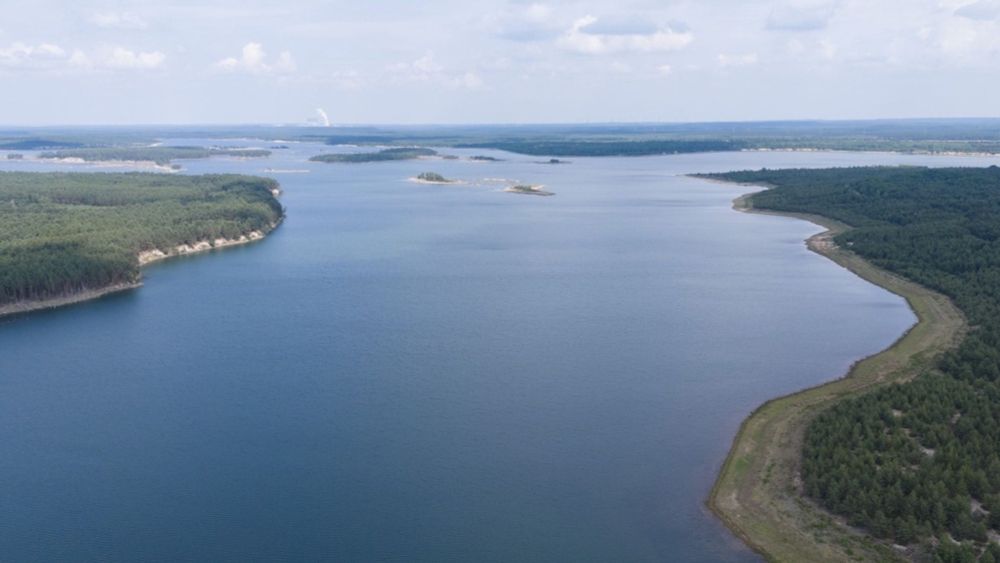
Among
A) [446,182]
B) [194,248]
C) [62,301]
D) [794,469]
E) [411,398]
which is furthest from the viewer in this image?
[446,182]

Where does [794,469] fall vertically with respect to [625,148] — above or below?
below

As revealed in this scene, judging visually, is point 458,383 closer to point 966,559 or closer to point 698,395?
point 698,395

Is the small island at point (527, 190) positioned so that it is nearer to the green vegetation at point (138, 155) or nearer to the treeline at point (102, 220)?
the treeline at point (102, 220)

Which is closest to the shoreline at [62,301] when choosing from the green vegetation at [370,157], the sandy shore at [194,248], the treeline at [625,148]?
the sandy shore at [194,248]

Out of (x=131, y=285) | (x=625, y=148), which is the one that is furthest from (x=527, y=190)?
(x=625, y=148)

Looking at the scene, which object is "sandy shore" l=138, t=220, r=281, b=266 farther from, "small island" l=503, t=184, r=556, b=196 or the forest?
the forest

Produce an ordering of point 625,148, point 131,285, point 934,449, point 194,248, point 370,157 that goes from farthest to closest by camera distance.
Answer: point 625,148 < point 370,157 < point 194,248 < point 131,285 < point 934,449

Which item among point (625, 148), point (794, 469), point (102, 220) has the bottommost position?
point (794, 469)

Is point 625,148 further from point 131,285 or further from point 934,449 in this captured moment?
point 934,449
